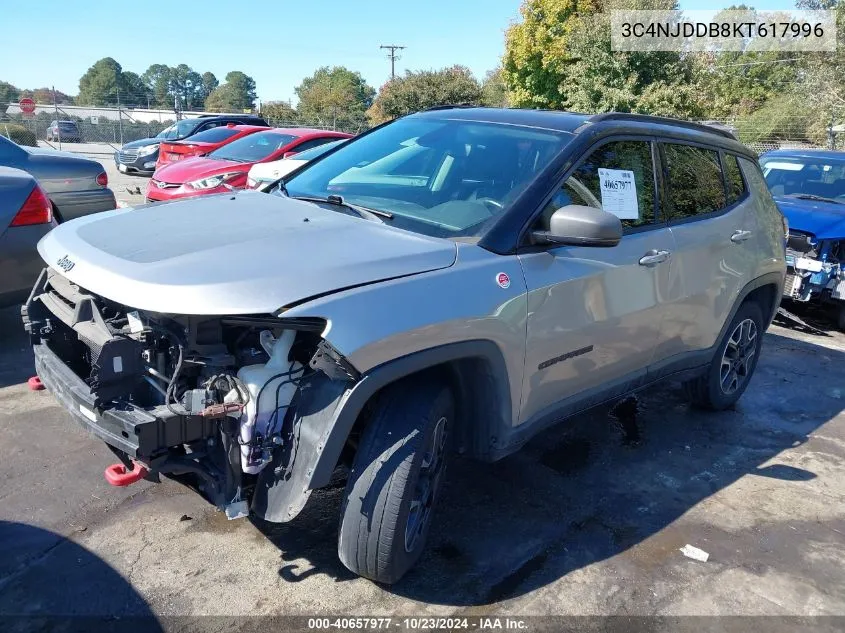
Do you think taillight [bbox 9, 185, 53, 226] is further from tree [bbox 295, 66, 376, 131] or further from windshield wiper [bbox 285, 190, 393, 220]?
tree [bbox 295, 66, 376, 131]

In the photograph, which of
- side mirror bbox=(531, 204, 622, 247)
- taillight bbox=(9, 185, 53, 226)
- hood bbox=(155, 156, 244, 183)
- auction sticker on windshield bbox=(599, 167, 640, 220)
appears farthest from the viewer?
hood bbox=(155, 156, 244, 183)

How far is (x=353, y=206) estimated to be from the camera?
10.9ft

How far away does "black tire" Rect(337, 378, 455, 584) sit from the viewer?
8.62ft

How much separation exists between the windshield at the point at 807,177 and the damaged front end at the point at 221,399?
7572mm

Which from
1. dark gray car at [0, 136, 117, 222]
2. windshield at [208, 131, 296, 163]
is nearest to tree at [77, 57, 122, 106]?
windshield at [208, 131, 296, 163]

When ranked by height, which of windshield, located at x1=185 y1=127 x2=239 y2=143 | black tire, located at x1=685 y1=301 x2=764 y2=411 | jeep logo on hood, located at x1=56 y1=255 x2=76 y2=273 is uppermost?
windshield, located at x1=185 y1=127 x2=239 y2=143

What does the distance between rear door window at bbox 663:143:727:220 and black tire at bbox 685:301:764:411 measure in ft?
2.82

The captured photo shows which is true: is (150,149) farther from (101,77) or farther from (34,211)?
(101,77)

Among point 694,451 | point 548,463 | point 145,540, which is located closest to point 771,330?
point 694,451

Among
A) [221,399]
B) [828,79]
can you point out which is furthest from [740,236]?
[828,79]

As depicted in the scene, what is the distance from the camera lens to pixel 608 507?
3.70 metres

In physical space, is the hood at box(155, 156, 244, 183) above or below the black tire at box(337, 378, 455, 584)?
above

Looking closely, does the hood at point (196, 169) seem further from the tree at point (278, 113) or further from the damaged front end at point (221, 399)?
the tree at point (278, 113)

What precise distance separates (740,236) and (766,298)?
0.91 metres
